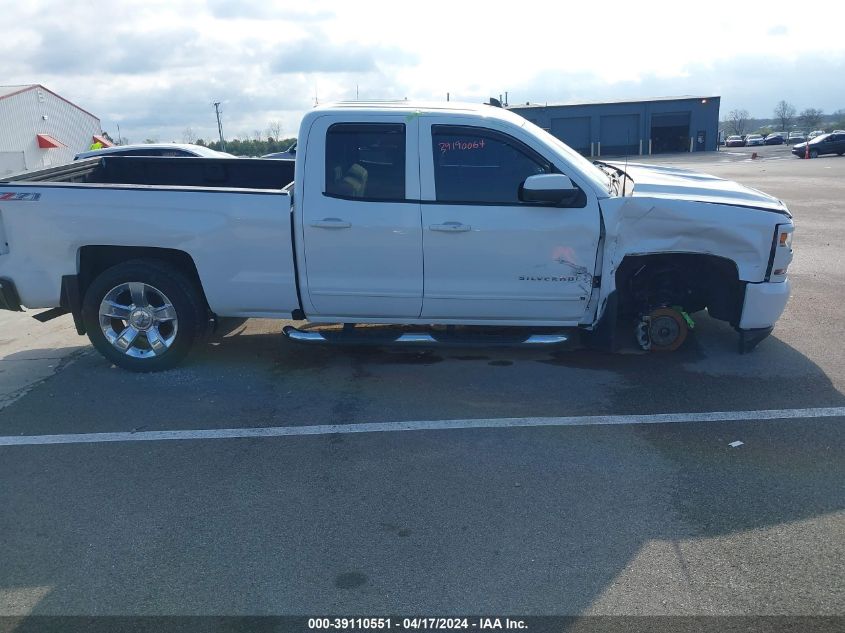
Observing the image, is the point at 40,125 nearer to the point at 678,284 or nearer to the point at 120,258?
the point at 120,258

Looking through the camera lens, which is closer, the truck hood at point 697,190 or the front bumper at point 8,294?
the truck hood at point 697,190

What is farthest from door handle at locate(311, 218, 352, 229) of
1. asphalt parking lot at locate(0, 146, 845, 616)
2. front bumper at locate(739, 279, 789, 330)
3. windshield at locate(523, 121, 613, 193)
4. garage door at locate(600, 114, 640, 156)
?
garage door at locate(600, 114, 640, 156)

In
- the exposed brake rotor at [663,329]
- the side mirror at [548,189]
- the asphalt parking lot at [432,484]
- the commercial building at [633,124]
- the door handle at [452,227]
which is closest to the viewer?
the asphalt parking lot at [432,484]

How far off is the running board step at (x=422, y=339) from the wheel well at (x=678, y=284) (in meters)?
0.79

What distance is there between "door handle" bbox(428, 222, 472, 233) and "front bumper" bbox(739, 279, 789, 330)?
226cm


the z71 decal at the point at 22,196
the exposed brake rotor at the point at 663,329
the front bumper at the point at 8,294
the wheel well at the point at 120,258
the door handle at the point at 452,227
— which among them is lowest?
the exposed brake rotor at the point at 663,329

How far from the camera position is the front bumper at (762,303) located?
586 cm

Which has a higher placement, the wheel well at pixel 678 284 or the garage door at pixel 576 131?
the garage door at pixel 576 131

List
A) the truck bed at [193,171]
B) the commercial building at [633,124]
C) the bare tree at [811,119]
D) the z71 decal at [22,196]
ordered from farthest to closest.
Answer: the bare tree at [811,119] → the commercial building at [633,124] → the truck bed at [193,171] → the z71 decal at [22,196]

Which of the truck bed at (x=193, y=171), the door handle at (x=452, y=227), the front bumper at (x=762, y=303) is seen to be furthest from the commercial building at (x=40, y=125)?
the front bumper at (x=762, y=303)

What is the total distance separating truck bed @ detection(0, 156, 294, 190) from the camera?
7602 millimetres

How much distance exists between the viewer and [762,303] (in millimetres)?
5875

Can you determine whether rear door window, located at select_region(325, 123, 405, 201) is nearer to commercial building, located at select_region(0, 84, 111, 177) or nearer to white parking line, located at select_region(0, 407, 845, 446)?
white parking line, located at select_region(0, 407, 845, 446)

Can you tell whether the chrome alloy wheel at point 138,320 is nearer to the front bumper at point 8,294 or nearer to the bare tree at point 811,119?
the front bumper at point 8,294
